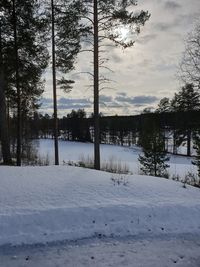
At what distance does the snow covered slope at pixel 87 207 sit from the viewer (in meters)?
7.29

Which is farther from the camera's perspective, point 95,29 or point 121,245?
point 95,29

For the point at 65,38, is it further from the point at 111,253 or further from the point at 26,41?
the point at 111,253

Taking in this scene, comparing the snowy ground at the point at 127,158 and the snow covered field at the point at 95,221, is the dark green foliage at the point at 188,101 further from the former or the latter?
the snow covered field at the point at 95,221

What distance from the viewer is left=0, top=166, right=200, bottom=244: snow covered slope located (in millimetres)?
7285

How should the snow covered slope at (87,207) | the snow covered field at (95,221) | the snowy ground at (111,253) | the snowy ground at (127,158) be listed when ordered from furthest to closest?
the snowy ground at (127,158)
the snow covered slope at (87,207)
the snow covered field at (95,221)
the snowy ground at (111,253)

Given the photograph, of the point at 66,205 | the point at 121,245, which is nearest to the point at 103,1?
the point at 66,205

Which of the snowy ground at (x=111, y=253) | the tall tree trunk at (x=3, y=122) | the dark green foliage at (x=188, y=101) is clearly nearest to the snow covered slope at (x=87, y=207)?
the snowy ground at (x=111, y=253)

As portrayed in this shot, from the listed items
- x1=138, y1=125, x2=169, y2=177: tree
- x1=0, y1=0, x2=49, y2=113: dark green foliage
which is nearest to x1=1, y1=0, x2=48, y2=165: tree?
x1=0, y1=0, x2=49, y2=113: dark green foliage

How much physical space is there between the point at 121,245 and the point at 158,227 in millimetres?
1479

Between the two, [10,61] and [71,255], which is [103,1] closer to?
[10,61]

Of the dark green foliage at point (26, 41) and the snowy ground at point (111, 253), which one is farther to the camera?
the dark green foliage at point (26, 41)

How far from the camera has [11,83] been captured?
19656 mm

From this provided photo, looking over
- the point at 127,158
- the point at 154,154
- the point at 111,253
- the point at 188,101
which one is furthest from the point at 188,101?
the point at 127,158

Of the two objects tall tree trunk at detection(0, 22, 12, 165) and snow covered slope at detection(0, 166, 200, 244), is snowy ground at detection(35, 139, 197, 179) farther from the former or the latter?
snow covered slope at detection(0, 166, 200, 244)
